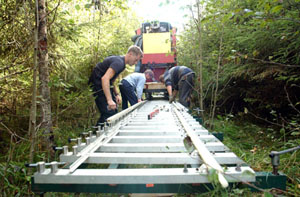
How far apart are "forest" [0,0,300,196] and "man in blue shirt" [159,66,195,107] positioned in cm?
120

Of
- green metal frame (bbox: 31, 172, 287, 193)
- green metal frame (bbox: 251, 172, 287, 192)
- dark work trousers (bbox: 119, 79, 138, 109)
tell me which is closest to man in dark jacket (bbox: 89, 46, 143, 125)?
dark work trousers (bbox: 119, 79, 138, 109)

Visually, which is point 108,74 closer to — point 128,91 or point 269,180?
point 128,91

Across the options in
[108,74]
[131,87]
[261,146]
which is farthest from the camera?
[131,87]

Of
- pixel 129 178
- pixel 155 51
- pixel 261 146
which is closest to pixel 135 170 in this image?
pixel 129 178

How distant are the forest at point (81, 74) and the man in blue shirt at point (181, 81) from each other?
1.20m

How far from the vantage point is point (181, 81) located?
20.0ft

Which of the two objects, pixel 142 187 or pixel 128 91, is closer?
pixel 142 187

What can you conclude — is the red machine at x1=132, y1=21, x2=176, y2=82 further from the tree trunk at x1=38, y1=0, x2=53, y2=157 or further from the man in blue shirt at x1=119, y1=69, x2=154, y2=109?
the tree trunk at x1=38, y1=0, x2=53, y2=157

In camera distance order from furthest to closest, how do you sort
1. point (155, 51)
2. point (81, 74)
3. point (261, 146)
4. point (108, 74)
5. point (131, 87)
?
point (155, 51) < point (131, 87) < point (81, 74) < point (108, 74) < point (261, 146)

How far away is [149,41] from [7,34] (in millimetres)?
7653

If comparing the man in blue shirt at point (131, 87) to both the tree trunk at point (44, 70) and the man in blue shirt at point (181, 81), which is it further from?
the tree trunk at point (44, 70)

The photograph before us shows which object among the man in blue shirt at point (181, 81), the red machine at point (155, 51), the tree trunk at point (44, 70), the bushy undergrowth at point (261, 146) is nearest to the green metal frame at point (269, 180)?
the bushy undergrowth at point (261, 146)

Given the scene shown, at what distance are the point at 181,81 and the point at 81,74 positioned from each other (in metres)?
3.00

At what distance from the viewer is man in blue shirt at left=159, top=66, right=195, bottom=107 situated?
19.9ft
